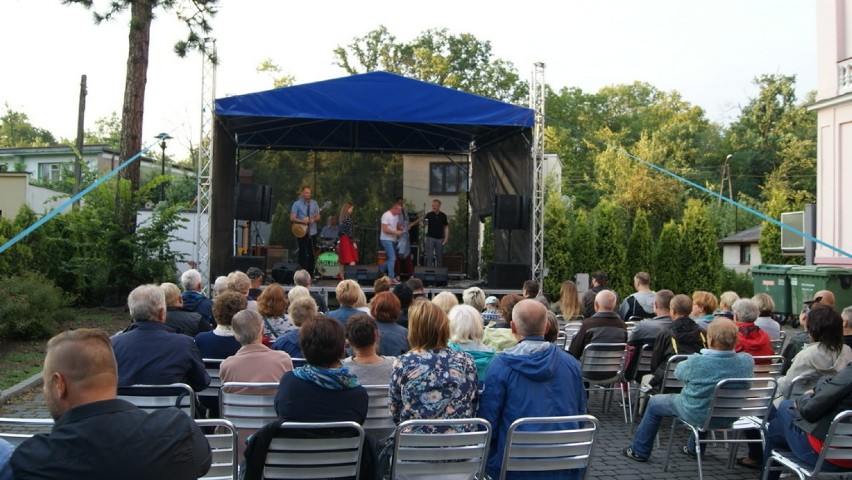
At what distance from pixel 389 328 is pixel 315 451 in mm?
1701

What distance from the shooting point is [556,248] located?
15.3 meters

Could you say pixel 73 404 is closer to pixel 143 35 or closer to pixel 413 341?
pixel 413 341

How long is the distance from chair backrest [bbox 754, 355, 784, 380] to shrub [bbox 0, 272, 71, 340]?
7104 mm

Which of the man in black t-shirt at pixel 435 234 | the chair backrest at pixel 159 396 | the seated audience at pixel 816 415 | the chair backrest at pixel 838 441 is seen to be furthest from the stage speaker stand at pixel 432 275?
the chair backrest at pixel 838 441

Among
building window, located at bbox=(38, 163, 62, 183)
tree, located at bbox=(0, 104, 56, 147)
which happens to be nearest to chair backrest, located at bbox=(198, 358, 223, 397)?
building window, located at bbox=(38, 163, 62, 183)

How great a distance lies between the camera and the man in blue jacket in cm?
319

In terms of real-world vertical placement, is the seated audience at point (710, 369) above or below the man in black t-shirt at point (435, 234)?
below

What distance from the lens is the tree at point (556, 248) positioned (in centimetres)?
1507

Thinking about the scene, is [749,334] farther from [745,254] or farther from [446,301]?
[745,254]

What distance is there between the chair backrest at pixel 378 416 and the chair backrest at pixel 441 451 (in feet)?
1.26

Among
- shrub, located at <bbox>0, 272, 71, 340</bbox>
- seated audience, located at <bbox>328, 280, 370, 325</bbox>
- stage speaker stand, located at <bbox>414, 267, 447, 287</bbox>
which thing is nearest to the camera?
seated audience, located at <bbox>328, 280, 370, 325</bbox>

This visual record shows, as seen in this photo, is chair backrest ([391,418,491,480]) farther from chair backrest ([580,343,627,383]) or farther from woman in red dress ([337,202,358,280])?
woman in red dress ([337,202,358,280])

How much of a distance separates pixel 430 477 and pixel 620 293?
1314cm

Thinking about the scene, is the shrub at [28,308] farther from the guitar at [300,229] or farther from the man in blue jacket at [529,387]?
the man in blue jacket at [529,387]
